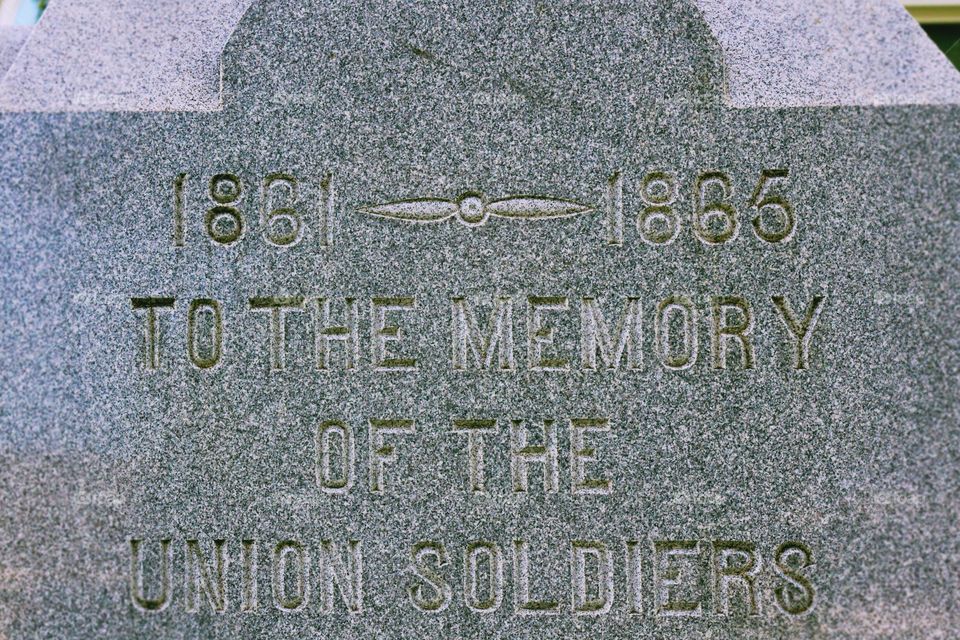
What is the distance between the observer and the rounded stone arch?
2361 mm

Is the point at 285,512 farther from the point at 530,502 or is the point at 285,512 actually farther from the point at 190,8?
the point at 190,8

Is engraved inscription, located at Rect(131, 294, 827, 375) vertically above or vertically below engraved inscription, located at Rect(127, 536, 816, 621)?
above

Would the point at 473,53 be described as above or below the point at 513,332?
above

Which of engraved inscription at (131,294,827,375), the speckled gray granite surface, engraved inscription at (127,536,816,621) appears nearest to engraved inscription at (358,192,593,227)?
the speckled gray granite surface

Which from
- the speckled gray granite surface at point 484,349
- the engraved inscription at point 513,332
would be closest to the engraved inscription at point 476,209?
the speckled gray granite surface at point 484,349

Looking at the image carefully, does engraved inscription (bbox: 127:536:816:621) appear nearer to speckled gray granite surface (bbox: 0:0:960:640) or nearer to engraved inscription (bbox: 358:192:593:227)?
speckled gray granite surface (bbox: 0:0:960:640)

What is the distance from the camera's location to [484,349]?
236cm

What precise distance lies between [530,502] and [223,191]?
4.18 feet

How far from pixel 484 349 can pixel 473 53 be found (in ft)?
2.84

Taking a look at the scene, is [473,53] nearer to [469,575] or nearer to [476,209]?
[476,209]

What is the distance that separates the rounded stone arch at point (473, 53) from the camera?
2361 millimetres

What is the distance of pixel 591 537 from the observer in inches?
91.7

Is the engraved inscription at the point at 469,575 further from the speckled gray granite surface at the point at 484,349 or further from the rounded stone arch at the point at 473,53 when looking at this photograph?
the rounded stone arch at the point at 473,53

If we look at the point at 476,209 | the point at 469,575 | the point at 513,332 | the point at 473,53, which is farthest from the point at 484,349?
the point at 473,53
